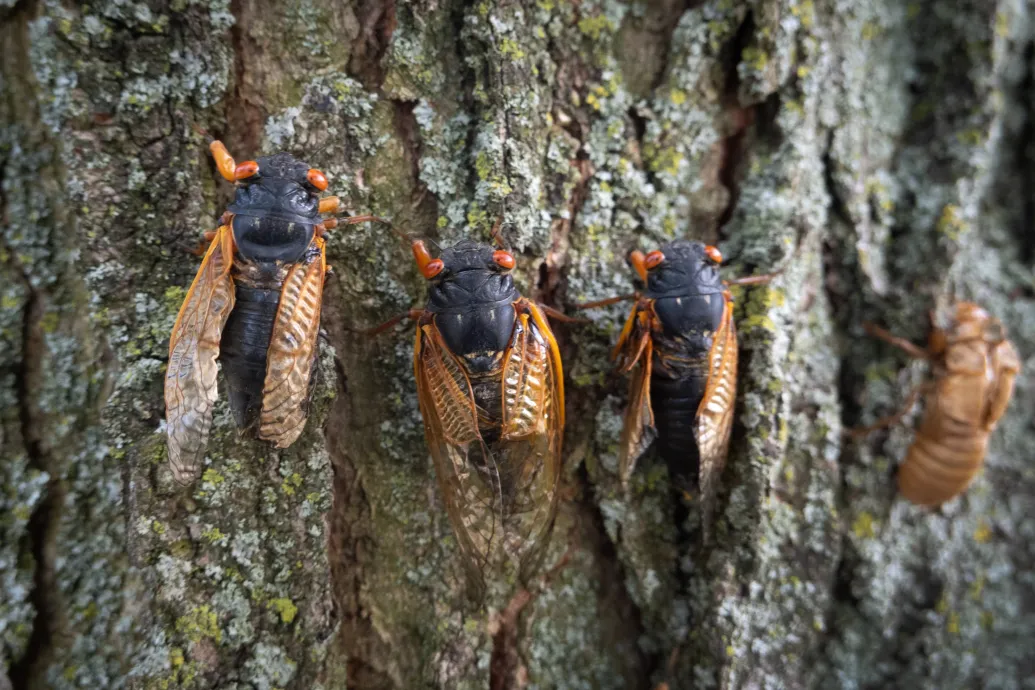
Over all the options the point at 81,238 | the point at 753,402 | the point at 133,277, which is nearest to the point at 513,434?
the point at 753,402

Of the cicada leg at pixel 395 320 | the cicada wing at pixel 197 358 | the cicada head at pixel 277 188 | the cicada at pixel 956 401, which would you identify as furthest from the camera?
the cicada at pixel 956 401

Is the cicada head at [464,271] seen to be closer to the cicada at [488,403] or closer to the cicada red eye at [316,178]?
the cicada at [488,403]

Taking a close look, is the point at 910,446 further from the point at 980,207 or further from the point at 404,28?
the point at 404,28

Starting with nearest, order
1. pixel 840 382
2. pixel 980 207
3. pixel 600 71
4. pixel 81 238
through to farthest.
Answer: pixel 81 238, pixel 600 71, pixel 840 382, pixel 980 207

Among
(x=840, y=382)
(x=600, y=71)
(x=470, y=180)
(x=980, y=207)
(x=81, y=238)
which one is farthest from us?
(x=980, y=207)

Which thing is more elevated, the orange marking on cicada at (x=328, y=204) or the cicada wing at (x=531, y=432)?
the orange marking on cicada at (x=328, y=204)

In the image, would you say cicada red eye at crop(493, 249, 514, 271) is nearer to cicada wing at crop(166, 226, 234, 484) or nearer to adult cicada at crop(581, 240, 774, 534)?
adult cicada at crop(581, 240, 774, 534)

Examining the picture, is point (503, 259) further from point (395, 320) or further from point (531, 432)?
point (531, 432)

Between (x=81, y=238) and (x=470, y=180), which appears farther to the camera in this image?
(x=470, y=180)

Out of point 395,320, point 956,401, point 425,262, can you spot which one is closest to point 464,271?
point 425,262

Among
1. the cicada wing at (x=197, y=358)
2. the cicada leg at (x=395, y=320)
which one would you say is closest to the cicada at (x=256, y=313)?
the cicada wing at (x=197, y=358)
